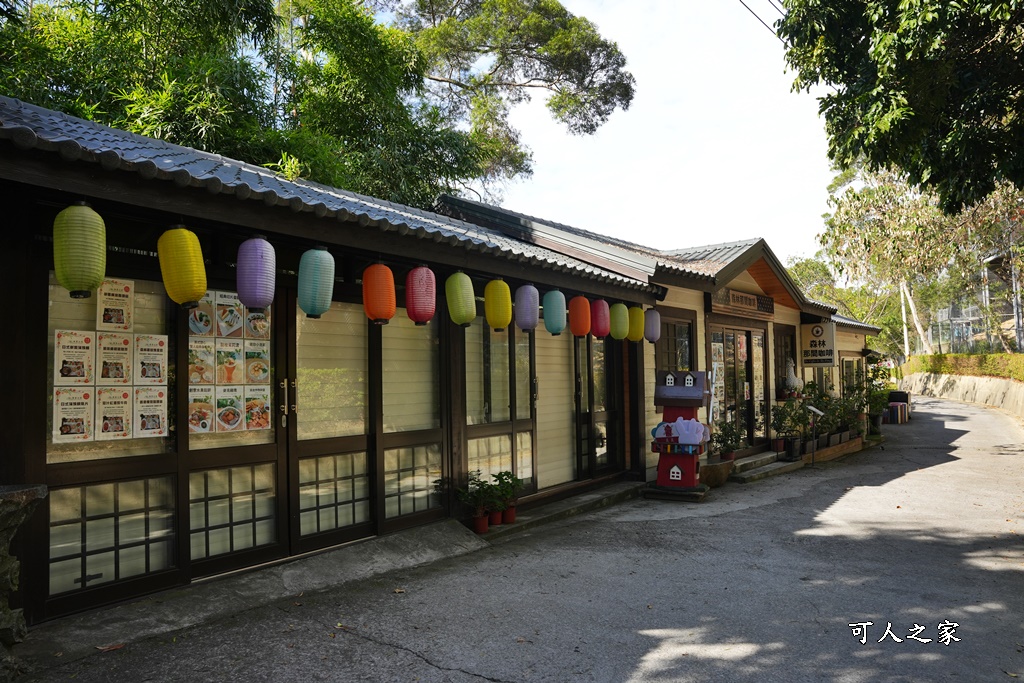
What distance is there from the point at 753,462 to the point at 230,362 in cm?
946

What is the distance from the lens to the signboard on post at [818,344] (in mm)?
15258

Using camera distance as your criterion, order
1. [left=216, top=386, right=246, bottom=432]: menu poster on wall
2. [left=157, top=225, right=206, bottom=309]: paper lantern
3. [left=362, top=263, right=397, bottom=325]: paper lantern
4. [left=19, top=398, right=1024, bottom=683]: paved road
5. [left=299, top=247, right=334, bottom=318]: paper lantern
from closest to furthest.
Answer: [left=19, top=398, right=1024, bottom=683]: paved road
[left=157, top=225, right=206, bottom=309]: paper lantern
[left=299, top=247, right=334, bottom=318]: paper lantern
[left=216, top=386, right=246, bottom=432]: menu poster on wall
[left=362, top=263, right=397, bottom=325]: paper lantern

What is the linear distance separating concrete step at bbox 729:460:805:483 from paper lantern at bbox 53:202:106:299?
9678 mm

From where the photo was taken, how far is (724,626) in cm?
465

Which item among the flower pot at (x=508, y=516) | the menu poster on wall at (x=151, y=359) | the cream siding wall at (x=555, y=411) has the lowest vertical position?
the flower pot at (x=508, y=516)

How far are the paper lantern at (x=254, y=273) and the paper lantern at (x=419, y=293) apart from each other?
4.66 feet

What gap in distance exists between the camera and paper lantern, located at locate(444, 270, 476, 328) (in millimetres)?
6254

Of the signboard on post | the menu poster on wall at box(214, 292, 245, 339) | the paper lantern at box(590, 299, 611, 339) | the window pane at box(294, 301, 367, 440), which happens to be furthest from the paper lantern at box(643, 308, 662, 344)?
the signboard on post

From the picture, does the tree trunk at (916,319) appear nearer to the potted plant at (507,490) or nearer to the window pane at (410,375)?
the potted plant at (507,490)

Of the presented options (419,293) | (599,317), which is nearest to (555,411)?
(599,317)

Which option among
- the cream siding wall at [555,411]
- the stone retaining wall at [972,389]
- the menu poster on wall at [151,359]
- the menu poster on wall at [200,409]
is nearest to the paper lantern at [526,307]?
the cream siding wall at [555,411]

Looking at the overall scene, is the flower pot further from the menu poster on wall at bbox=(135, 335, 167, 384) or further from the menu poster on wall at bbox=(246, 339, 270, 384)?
the menu poster on wall at bbox=(135, 335, 167, 384)

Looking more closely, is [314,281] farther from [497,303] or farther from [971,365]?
[971,365]

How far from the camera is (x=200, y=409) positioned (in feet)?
16.9
